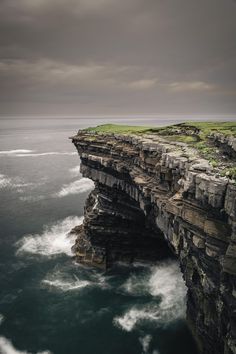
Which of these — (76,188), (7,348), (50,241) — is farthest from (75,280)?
(76,188)

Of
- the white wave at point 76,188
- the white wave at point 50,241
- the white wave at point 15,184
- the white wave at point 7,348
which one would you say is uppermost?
the white wave at point 15,184

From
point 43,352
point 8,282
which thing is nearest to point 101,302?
point 43,352

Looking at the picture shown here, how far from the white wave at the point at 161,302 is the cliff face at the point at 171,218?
10.8 ft

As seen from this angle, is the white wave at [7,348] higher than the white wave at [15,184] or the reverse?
the reverse

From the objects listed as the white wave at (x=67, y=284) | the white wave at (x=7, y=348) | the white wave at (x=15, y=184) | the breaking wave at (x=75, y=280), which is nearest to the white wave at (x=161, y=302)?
the breaking wave at (x=75, y=280)

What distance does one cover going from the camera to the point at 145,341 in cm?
3028

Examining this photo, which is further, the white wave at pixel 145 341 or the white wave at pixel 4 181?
the white wave at pixel 4 181

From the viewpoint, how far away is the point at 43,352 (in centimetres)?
2884

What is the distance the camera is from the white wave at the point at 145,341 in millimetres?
29344

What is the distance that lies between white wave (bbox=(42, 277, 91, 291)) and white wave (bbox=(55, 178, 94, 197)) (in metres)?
35.7

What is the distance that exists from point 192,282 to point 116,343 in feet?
36.7

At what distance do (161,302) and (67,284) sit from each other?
40.9 ft

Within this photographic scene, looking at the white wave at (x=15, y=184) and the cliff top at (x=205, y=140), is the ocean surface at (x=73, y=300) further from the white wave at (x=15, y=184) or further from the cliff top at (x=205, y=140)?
the white wave at (x=15, y=184)

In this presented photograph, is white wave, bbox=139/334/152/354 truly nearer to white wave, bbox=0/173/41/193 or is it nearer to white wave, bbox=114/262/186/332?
white wave, bbox=114/262/186/332
